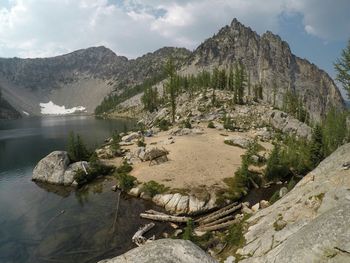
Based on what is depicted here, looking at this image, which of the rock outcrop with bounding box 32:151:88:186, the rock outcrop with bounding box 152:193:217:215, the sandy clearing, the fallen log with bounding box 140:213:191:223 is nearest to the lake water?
the fallen log with bounding box 140:213:191:223

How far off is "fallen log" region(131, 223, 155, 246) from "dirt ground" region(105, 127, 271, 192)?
10.1 meters

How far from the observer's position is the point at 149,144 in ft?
220

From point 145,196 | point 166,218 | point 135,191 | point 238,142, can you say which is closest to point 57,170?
point 135,191

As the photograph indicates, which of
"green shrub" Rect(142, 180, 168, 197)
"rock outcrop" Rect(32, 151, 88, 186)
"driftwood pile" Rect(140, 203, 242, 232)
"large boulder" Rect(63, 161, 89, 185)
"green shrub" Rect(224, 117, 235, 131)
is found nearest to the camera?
"driftwood pile" Rect(140, 203, 242, 232)

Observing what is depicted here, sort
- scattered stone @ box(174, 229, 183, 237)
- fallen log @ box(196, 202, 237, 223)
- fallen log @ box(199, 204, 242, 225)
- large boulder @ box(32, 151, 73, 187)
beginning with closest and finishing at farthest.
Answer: scattered stone @ box(174, 229, 183, 237), fallen log @ box(199, 204, 242, 225), fallen log @ box(196, 202, 237, 223), large boulder @ box(32, 151, 73, 187)

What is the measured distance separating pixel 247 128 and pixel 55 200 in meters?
61.6

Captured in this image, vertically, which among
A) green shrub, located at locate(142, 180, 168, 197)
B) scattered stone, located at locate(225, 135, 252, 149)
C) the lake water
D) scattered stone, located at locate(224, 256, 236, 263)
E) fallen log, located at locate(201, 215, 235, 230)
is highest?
scattered stone, located at locate(225, 135, 252, 149)

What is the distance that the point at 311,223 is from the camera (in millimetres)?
16375

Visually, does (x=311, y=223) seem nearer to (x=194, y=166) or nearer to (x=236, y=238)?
(x=236, y=238)

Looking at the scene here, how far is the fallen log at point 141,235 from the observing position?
3026 cm

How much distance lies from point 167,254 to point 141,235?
23030 mm

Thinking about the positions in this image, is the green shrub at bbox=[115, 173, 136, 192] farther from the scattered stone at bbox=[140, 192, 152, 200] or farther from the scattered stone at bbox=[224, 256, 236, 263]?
the scattered stone at bbox=[224, 256, 236, 263]

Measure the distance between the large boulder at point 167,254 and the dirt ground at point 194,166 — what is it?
32.2 metres

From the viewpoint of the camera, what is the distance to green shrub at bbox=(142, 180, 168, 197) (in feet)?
137
